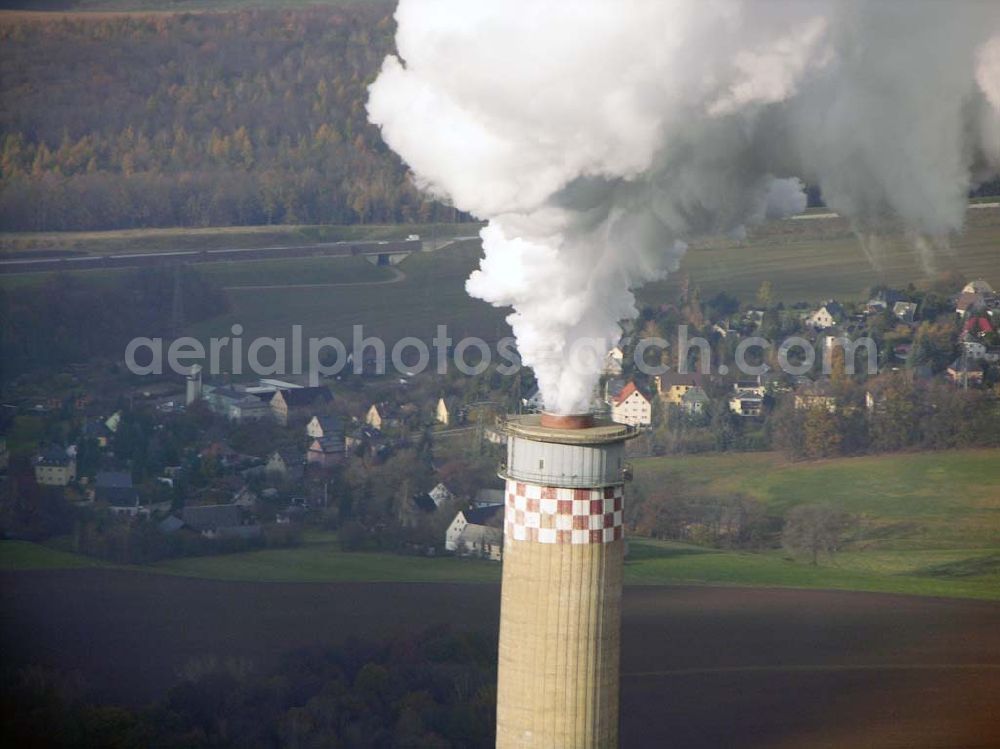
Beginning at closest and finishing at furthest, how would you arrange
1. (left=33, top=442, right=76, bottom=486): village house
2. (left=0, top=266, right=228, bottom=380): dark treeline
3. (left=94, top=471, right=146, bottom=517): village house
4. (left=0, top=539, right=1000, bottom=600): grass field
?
(left=0, top=539, right=1000, bottom=600): grass field
(left=94, top=471, right=146, bottom=517): village house
(left=33, top=442, right=76, bottom=486): village house
(left=0, top=266, right=228, bottom=380): dark treeline

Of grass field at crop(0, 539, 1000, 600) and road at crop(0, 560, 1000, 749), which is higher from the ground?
grass field at crop(0, 539, 1000, 600)

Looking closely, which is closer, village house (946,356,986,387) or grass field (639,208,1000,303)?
grass field (639,208,1000,303)

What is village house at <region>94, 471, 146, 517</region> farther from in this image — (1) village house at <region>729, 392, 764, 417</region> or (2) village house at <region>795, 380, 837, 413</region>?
(2) village house at <region>795, 380, 837, 413</region>

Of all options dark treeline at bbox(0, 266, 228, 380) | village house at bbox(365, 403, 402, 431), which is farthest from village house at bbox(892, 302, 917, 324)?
dark treeline at bbox(0, 266, 228, 380)

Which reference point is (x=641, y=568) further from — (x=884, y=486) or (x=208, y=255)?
(x=208, y=255)

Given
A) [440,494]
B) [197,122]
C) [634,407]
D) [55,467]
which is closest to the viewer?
[440,494]

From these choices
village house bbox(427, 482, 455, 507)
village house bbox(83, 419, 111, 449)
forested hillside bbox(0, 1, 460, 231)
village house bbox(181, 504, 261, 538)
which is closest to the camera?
village house bbox(181, 504, 261, 538)

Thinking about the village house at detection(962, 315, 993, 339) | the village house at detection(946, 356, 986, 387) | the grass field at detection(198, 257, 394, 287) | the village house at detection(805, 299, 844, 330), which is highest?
the grass field at detection(198, 257, 394, 287)

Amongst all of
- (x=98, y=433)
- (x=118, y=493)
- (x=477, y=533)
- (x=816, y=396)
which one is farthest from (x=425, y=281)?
(x=477, y=533)
